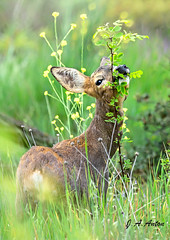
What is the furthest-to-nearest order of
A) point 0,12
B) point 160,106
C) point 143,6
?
Answer: point 0,12, point 143,6, point 160,106

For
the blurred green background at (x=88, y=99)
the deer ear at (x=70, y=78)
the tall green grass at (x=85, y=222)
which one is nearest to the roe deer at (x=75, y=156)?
the deer ear at (x=70, y=78)

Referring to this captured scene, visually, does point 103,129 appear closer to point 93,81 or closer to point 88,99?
point 93,81

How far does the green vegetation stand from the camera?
3.47 metres

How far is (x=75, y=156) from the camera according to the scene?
3.81 m

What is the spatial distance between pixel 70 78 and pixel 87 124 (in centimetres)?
A: 125

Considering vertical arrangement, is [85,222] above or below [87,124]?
below

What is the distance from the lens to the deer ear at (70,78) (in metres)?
4.07

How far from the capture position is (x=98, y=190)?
383cm

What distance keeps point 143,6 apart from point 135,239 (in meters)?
10.5

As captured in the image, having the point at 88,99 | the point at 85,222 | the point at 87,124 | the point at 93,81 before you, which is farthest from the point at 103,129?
the point at 88,99

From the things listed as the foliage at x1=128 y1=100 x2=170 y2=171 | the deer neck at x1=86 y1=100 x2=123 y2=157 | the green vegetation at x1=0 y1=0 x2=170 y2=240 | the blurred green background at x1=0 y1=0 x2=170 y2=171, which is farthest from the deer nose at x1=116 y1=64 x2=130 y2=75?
the foliage at x1=128 y1=100 x2=170 y2=171

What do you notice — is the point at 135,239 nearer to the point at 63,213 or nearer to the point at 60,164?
the point at 63,213

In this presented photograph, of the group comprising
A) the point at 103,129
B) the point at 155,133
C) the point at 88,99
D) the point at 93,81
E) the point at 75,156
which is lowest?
the point at 155,133

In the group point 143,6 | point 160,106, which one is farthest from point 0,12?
point 160,106
